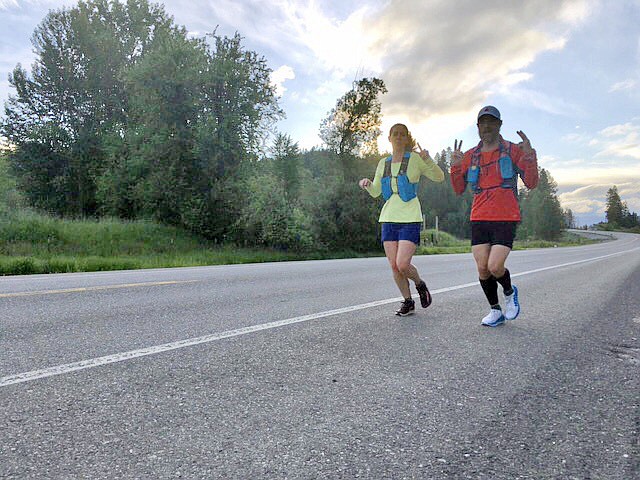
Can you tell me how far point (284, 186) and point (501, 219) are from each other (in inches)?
902

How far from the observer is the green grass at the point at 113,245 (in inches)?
648

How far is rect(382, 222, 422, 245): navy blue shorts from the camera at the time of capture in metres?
4.48

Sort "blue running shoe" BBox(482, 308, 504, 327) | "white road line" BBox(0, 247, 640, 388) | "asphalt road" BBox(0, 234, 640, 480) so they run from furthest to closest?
1. "blue running shoe" BBox(482, 308, 504, 327)
2. "white road line" BBox(0, 247, 640, 388)
3. "asphalt road" BBox(0, 234, 640, 480)

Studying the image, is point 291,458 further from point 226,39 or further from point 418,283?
point 226,39

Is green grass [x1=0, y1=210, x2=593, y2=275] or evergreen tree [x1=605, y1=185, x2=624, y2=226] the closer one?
green grass [x1=0, y1=210, x2=593, y2=275]

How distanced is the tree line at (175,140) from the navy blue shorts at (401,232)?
19.7 meters

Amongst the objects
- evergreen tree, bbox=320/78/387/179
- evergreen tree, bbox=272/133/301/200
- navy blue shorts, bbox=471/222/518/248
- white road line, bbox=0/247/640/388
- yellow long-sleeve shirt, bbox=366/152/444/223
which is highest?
evergreen tree, bbox=320/78/387/179

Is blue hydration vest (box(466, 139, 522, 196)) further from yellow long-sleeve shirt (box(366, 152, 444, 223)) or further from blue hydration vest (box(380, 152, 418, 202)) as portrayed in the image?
blue hydration vest (box(380, 152, 418, 202))

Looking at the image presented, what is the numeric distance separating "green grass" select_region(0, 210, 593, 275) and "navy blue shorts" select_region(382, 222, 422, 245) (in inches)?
417

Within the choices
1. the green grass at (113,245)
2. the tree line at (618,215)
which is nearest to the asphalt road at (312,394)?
the green grass at (113,245)

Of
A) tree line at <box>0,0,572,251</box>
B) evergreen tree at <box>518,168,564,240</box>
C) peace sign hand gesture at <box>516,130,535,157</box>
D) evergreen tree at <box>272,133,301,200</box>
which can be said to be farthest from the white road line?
evergreen tree at <box>518,168,564,240</box>

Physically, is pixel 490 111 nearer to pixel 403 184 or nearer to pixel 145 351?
Answer: pixel 403 184

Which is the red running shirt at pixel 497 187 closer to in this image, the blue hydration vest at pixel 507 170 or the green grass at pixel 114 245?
the blue hydration vest at pixel 507 170

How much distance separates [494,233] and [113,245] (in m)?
20.0
